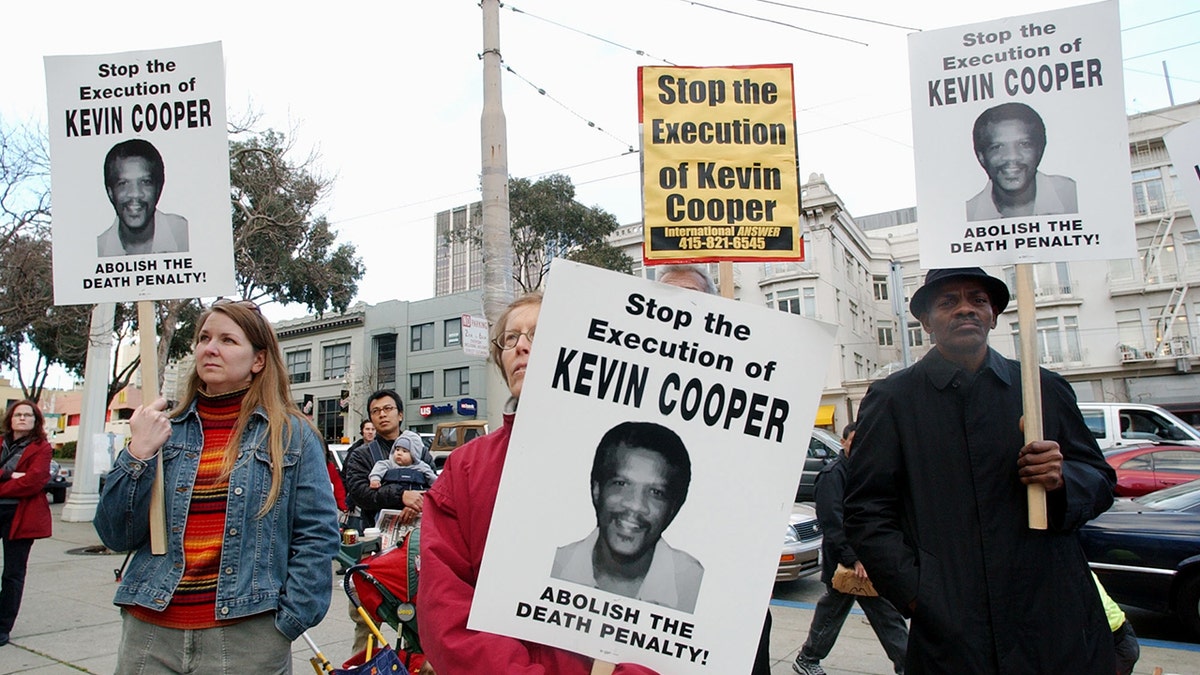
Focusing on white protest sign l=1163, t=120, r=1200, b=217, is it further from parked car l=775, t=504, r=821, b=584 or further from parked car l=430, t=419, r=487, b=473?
parked car l=430, t=419, r=487, b=473

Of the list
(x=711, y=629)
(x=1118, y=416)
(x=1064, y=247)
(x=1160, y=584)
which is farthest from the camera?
(x=1118, y=416)

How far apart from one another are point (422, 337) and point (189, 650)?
4228cm

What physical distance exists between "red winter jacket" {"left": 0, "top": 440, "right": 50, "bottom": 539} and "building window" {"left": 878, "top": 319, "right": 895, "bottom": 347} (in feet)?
160

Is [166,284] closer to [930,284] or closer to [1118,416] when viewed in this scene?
[930,284]

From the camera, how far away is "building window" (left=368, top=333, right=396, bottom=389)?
4419 centimetres

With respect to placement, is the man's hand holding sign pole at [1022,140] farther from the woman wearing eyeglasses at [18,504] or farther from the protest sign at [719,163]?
the woman wearing eyeglasses at [18,504]

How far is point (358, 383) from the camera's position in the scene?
146ft

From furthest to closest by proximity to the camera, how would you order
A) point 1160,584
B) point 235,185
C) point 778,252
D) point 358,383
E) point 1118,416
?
point 358,383 < point 235,185 < point 1118,416 < point 1160,584 < point 778,252

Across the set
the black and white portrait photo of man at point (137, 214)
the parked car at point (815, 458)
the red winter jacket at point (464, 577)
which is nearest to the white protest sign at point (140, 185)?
the black and white portrait photo of man at point (137, 214)

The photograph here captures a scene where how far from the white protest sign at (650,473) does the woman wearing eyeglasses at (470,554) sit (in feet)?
0.19

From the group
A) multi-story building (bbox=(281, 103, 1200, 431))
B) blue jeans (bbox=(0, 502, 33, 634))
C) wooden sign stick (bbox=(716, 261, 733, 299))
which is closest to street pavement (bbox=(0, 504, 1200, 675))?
blue jeans (bbox=(0, 502, 33, 634))

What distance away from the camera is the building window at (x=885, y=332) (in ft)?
159

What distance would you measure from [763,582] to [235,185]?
1461cm

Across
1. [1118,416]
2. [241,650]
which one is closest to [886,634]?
[241,650]
